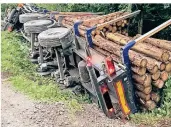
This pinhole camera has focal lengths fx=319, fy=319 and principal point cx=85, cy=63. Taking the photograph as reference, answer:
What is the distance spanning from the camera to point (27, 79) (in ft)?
24.4

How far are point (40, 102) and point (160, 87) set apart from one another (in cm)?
214

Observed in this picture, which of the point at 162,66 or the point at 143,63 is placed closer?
the point at 143,63

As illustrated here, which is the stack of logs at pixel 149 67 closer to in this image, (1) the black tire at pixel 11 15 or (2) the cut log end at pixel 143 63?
(2) the cut log end at pixel 143 63

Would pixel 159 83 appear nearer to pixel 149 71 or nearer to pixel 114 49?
pixel 149 71

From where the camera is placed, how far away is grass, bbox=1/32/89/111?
6.17m

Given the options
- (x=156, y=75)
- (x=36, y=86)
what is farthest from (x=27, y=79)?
(x=156, y=75)

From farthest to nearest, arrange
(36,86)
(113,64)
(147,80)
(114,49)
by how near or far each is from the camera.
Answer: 1. (36,86)
2. (114,49)
3. (147,80)
4. (113,64)

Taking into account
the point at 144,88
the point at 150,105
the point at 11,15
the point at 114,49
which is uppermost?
the point at 114,49

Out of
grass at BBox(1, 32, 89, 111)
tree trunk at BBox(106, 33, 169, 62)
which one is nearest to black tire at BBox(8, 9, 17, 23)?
grass at BBox(1, 32, 89, 111)

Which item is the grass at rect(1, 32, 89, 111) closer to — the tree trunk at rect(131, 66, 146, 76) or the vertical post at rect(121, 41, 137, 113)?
the vertical post at rect(121, 41, 137, 113)

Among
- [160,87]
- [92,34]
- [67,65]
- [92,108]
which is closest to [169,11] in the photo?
[92,34]

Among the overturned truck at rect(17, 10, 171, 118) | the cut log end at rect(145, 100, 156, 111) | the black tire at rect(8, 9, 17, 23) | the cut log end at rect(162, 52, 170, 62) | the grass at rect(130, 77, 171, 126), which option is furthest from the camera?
the black tire at rect(8, 9, 17, 23)

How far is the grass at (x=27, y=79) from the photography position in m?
6.17

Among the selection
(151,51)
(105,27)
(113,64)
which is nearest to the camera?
(113,64)
